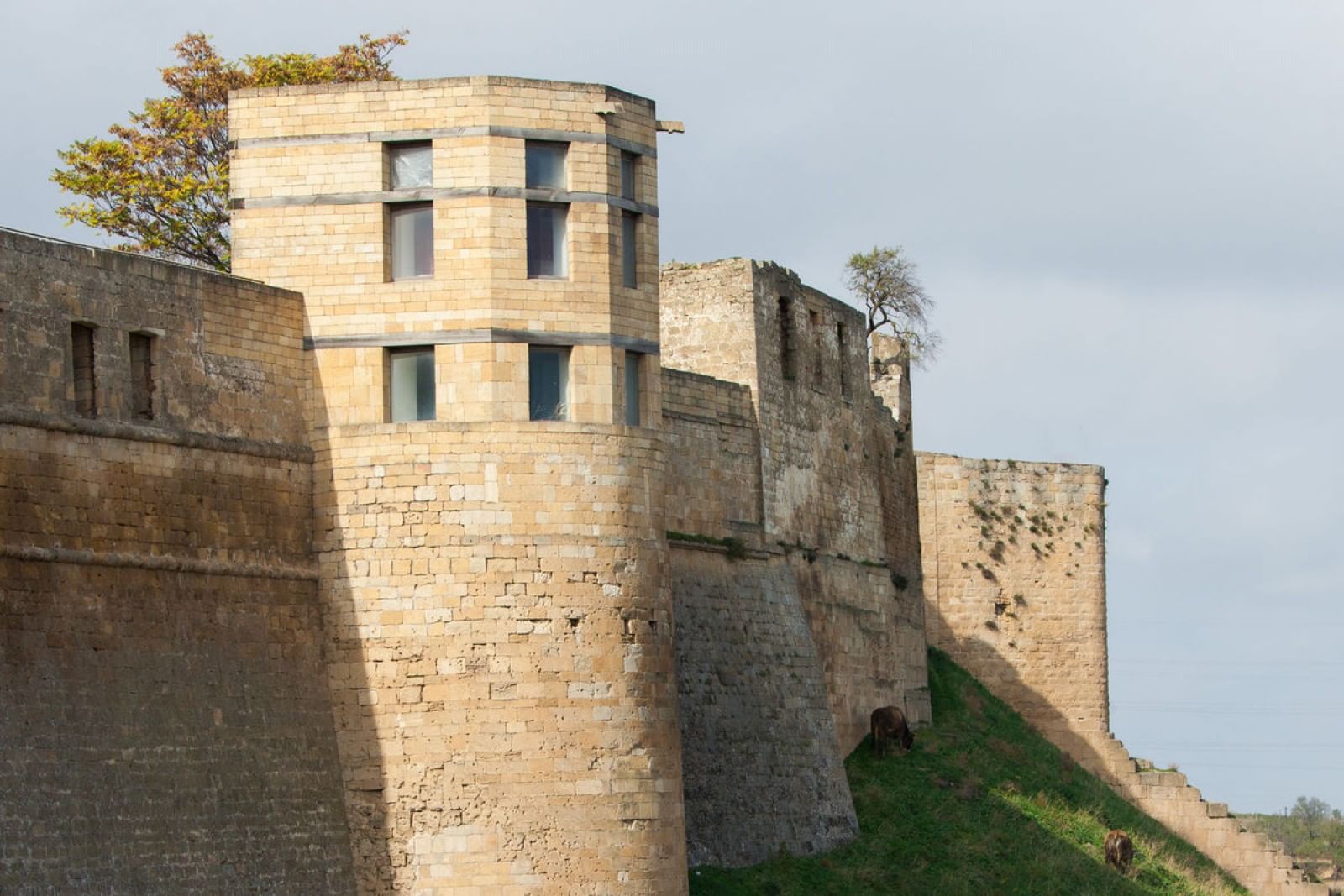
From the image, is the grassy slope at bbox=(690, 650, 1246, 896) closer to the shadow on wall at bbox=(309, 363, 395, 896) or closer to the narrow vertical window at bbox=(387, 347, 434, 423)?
the shadow on wall at bbox=(309, 363, 395, 896)

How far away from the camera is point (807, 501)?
122ft

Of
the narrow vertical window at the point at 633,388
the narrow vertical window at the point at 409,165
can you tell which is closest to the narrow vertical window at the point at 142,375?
the narrow vertical window at the point at 409,165

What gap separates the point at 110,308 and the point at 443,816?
18.0 feet

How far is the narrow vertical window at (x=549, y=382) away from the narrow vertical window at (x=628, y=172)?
1879mm

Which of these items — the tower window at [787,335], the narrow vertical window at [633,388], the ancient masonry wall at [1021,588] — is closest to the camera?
the narrow vertical window at [633,388]

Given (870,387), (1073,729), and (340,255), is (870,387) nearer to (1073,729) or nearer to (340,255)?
(1073,729)

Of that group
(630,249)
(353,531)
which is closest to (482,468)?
(353,531)

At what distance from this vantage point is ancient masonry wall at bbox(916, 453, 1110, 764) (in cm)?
4528

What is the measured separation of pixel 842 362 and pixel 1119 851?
7929 millimetres

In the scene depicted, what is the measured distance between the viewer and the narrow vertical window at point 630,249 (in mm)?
26938

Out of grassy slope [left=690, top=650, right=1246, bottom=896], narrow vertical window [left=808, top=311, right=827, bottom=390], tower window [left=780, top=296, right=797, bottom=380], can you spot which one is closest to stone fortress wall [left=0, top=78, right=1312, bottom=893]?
grassy slope [left=690, top=650, right=1246, bottom=896]

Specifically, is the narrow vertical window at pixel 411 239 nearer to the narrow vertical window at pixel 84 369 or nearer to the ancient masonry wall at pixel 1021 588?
the narrow vertical window at pixel 84 369

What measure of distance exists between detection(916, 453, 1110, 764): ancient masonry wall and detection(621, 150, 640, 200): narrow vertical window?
1904 cm

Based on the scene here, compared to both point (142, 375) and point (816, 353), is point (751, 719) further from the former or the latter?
point (142, 375)
